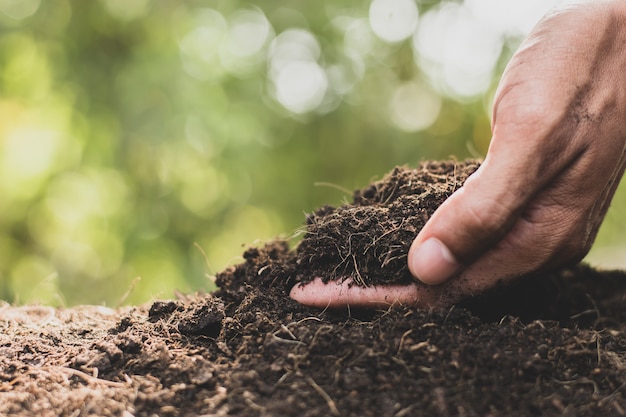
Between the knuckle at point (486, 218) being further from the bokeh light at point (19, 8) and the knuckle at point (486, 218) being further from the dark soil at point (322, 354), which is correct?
the bokeh light at point (19, 8)

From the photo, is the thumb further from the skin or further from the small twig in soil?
the small twig in soil

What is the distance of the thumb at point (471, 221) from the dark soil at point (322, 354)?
13 cm

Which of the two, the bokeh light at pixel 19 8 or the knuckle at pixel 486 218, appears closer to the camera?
the knuckle at pixel 486 218

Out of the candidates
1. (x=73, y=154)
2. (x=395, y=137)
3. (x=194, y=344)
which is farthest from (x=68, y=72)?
(x=194, y=344)

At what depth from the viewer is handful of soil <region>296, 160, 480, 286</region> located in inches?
73.0

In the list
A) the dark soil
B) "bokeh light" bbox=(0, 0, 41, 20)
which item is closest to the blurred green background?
"bokeh light" bbox=(0, 0, 41, 20)

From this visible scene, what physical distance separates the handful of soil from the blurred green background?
4.06m

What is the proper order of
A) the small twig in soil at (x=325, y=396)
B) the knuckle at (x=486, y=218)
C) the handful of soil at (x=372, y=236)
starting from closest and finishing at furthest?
the small twig in soil at (x=325, y=396) → the knuckle at (x=486, y=218) → the handful of soil at (x=372, y=236)

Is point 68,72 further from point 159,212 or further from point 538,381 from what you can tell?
point 538,381

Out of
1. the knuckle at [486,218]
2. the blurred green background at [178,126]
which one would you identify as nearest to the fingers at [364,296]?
the knuckle at [486,218]

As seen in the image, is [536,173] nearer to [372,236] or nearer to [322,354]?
[372,236]

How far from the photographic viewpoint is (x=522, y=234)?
1834mm

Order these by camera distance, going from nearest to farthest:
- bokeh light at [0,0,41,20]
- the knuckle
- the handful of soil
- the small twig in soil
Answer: the small twig in soil → the knuckle → the handful of soil → bokeh light at [0,0,41,20]

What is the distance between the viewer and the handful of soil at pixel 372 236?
6.09ft
